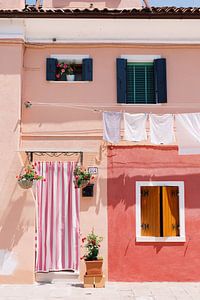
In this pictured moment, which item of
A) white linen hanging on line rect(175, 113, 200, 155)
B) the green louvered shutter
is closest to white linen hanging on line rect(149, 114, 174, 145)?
white linen hanging on line rect(175, 113, 200, 155)

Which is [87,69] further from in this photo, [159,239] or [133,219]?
[159,239]

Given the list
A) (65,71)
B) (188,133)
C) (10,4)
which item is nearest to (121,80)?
(65,71)

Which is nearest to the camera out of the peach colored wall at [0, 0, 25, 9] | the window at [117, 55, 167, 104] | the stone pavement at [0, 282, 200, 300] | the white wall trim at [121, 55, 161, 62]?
the stone pavement at [0, 282, 200, 300]

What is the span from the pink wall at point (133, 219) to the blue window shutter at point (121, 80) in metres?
1.48

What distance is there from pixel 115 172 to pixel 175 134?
1.98m

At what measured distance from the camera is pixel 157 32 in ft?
44.0

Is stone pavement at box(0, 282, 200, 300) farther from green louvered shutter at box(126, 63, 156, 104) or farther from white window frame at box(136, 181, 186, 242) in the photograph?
green louvered shutter at box(126, 63, 156, 104)

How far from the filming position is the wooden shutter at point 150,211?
12.8 meters

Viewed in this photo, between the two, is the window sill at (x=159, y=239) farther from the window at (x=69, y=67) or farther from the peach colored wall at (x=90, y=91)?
the window at (x=69, y=67)

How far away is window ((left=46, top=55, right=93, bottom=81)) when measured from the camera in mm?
13344

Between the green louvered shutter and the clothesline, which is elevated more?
the green louvered shutter

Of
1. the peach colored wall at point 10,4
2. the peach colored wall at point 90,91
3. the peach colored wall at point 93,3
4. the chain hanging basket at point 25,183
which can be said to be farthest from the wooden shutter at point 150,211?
the peach colored wall at point 93,3

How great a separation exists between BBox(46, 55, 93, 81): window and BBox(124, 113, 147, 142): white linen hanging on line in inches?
70.1

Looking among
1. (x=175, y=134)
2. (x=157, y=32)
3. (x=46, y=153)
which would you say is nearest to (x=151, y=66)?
(x=157, y=32)
